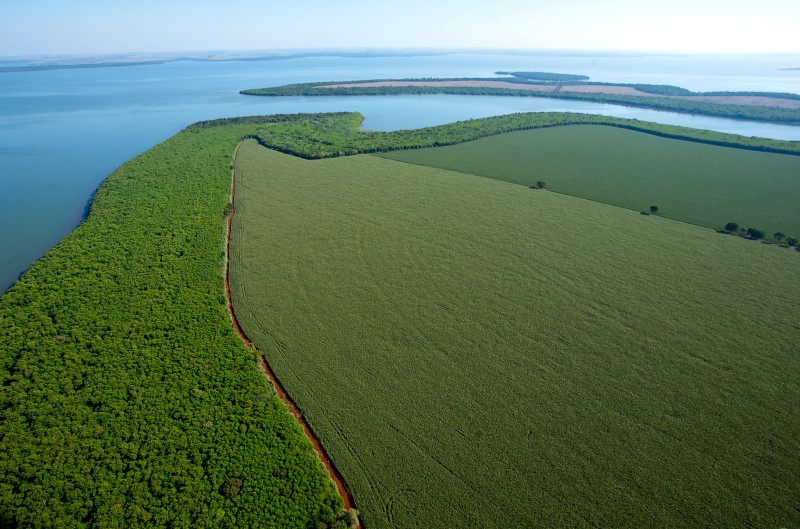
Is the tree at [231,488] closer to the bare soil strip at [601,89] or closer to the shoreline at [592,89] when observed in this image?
the shoreline at [592,89]

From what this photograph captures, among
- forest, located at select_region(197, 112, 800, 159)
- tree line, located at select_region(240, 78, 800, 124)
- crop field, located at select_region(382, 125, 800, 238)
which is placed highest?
tree line, located at select_region(240, 78, 800, 124)

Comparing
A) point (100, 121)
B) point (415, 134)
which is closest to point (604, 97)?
point (415, 134)

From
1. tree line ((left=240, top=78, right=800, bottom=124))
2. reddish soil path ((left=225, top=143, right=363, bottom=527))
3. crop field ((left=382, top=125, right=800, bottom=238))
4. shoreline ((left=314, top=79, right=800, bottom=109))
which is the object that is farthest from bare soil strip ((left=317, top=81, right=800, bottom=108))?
reddish soil path ((left=225, top=143, right=363, bottom=527))

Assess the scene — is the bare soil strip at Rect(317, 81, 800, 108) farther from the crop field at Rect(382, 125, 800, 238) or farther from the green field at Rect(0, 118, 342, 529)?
the green field at Rect(0, 118, 342, 529)

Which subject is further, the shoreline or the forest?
the shoreline

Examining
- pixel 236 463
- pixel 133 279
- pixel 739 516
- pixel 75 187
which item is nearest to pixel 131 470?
pixel 236 463

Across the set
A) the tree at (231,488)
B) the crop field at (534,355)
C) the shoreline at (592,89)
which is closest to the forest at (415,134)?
the crop field at (534,355)

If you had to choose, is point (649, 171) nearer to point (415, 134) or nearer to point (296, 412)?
point (415, 134)
